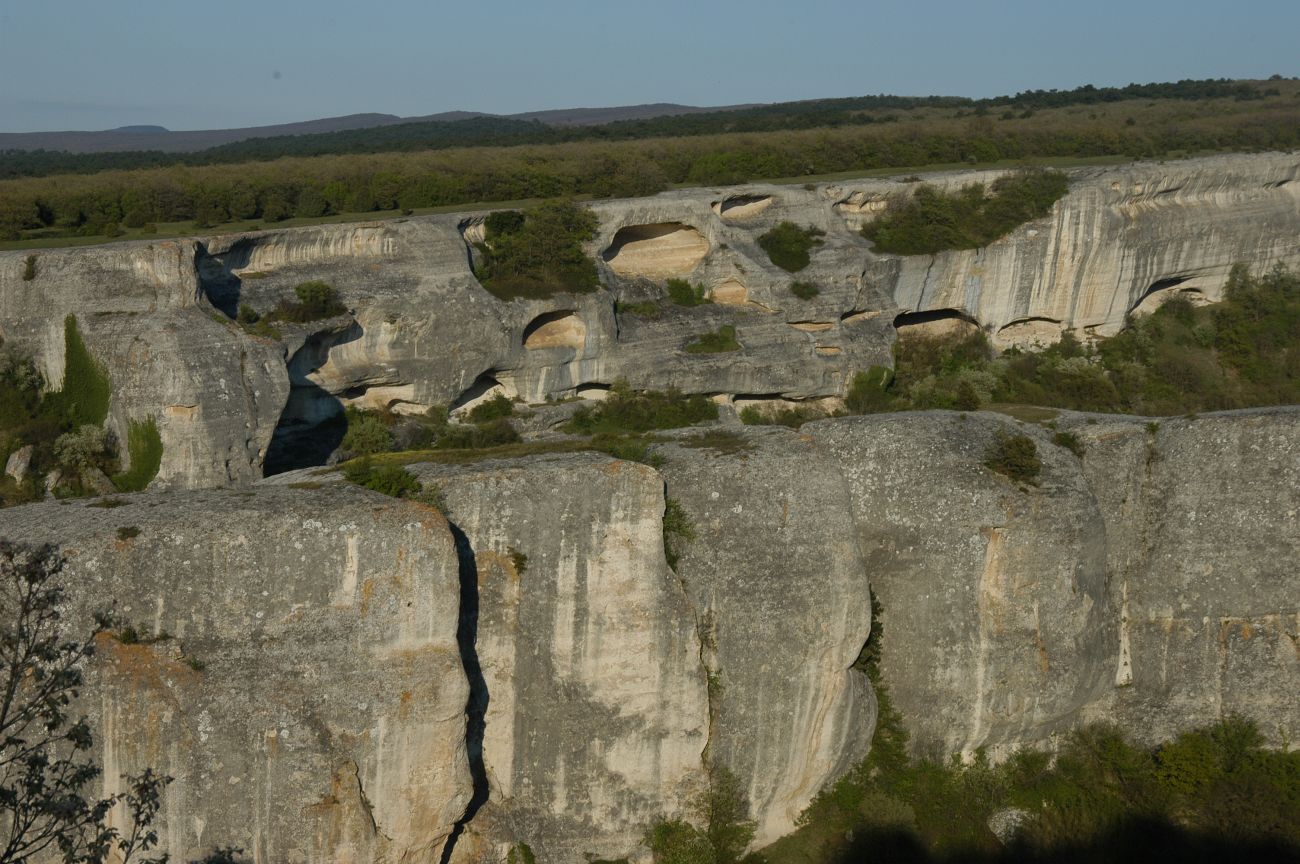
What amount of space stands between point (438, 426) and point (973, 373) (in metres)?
14.3

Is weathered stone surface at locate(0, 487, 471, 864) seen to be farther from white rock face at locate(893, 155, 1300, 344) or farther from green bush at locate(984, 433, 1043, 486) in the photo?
white rock face at locate(893, 155, 1300, 344)

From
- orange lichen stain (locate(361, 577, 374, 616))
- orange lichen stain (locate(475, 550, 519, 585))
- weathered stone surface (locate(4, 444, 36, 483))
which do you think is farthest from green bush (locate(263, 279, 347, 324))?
orange lichen stain (locate(361, 577, 374, 616))

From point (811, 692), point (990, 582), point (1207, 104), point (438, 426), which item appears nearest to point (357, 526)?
point (811, 692)

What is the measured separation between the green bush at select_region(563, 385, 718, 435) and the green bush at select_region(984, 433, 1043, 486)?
10.7m

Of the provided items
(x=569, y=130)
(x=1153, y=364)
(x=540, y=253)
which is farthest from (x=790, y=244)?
(x=569, y=130)

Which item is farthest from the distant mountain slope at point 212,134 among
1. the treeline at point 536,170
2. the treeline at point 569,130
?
the treeline at point 536,170

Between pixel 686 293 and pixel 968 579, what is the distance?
15.9 m

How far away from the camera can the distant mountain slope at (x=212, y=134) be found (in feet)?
348

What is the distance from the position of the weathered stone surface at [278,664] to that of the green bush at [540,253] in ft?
49.0

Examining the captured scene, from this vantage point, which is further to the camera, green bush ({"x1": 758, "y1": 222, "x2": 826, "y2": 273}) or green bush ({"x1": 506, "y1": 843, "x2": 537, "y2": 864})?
green bush ({"x1": 758, "y1": 222, "x2": 826, "y2": 273})

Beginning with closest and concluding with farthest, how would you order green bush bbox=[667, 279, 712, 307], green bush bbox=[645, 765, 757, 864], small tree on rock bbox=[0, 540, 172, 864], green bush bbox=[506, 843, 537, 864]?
small tree on rock bbox=[0, 540, 172, 864] → green bush bbox=[506, 843, 537, 864] → green bush bbox=[645, 765, 757, 864] → green bush bbox=[667, 279, 712, 307]

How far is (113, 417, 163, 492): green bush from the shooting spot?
21984 millimetres

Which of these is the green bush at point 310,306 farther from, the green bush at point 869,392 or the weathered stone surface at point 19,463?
the green bush at point 869,392

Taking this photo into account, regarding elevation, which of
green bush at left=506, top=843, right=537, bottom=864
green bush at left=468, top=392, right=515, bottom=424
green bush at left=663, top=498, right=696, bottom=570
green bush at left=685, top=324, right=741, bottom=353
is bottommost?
green bush at left=506, top=843, right=537, bottom=864
